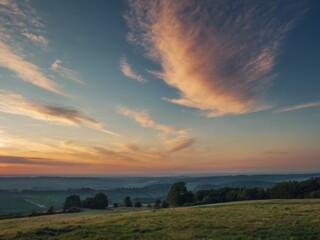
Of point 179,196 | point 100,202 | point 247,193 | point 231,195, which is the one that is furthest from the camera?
point 100,202

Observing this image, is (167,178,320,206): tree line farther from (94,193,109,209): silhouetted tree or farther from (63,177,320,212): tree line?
(94,193,109,209): silhouetted tree

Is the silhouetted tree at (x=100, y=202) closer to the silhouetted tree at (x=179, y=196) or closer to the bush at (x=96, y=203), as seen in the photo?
the bush at (x=96, y=203)

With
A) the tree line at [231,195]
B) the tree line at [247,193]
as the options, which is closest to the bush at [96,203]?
the tree line at [231,195]

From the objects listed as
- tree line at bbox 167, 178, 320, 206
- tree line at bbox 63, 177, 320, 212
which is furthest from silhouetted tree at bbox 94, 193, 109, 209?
tree line at bbox 167, 178, 320, 206

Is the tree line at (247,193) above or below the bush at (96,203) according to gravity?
above

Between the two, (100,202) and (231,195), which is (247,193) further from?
(100,202)

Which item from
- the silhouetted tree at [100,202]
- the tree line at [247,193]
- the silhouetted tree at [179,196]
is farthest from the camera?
the silhouetted tree at [100,202]

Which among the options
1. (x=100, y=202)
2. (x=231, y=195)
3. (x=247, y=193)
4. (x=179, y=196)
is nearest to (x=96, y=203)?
(x=100, y=202)

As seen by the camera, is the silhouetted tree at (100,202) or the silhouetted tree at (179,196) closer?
the silhouetted tree at (179,196)

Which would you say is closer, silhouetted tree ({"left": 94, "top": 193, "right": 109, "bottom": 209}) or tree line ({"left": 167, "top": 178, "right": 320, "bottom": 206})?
tree line ({"left": 167, "top": 178, "right": 320, "bottom": 206})

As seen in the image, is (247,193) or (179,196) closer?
(247,193)

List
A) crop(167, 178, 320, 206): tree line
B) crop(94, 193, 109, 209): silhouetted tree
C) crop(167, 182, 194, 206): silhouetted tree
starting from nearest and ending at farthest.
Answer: crop(167, 178, 320, 206): tree line → crop(167, 182, 194, 206): silhouetted tree → crop(94, 193, 109, 209): silhouetted tree

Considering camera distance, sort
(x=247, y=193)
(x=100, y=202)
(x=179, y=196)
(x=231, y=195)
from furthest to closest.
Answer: (x=100, y=202), (x=179, y=196), (x=231, y=195), (x=247, y=193)

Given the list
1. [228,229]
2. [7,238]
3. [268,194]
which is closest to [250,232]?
[228,229]
